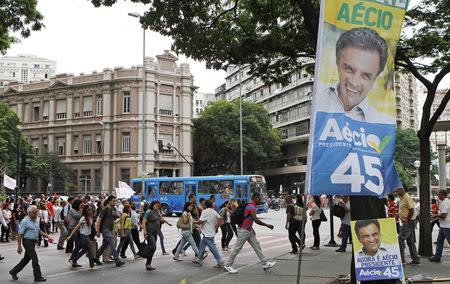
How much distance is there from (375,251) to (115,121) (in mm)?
52605

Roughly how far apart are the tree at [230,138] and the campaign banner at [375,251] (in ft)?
169

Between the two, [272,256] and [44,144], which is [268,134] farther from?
[272,256]

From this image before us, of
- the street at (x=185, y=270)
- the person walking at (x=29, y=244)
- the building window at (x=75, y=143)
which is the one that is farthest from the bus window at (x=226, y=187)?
the building window at (x=75, y=143)

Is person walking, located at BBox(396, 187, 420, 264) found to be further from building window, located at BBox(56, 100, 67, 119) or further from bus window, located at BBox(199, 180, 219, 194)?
building window, located at BBox(56, 100, 67, 119)

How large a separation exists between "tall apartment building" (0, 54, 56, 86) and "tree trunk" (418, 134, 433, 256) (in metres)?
138

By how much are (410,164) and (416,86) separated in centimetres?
4420

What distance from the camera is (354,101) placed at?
624cm

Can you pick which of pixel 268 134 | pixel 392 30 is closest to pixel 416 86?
pixel 268 134

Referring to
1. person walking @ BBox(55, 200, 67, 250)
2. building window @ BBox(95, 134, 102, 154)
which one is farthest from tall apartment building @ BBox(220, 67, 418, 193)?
person walking @ BBox(55, 200, 67, 250)

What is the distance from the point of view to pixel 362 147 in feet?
20.3

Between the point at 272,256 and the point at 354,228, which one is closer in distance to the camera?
the point at 354,228

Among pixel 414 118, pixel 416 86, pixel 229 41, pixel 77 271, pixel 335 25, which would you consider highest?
pixel 416 86

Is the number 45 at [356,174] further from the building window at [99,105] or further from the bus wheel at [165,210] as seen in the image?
the building window at [99,105]

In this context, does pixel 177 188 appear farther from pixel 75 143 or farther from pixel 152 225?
pixel 75 143
